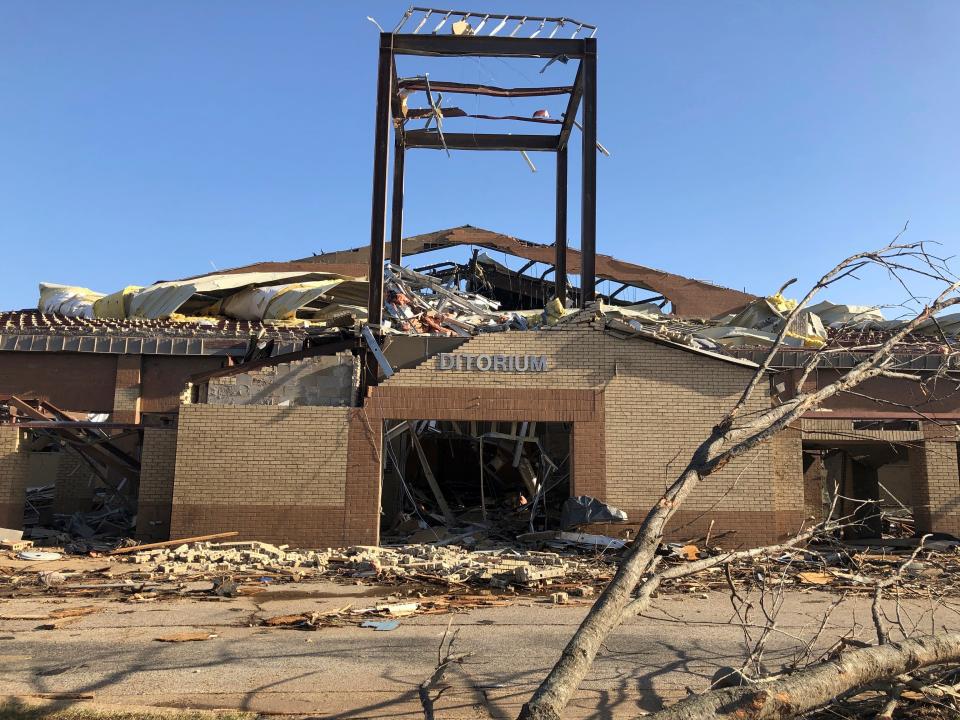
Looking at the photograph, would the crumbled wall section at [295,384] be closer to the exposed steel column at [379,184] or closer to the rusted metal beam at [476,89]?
the exposed steel column at [379,184]

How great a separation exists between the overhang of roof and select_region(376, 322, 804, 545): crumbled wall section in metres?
16.6

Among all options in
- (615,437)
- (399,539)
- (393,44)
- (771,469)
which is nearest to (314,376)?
(399,539)

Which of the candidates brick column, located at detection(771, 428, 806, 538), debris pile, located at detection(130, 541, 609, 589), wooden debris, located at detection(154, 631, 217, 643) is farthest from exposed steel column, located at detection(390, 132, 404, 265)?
wooden debris, located at detection(154, 631, 217, 643)

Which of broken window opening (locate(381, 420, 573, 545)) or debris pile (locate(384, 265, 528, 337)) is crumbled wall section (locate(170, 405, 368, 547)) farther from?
debris pile (locate(384, 265, 528, 337))

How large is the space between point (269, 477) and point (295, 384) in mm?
1697

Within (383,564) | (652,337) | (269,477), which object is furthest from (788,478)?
(269,477)

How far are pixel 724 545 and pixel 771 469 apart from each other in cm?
159

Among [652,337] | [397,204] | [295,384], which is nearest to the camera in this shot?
[295,384]

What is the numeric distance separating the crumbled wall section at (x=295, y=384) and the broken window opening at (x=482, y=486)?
1220mm

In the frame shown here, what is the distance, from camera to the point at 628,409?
46.6ft

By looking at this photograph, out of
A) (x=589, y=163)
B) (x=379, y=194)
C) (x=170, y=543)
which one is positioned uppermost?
(x=589, y=163)

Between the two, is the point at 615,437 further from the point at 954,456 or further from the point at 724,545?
the point at 954,456

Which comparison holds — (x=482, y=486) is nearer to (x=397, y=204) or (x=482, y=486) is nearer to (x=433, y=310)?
(x=433, y=310)

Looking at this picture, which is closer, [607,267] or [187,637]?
[187,637]
